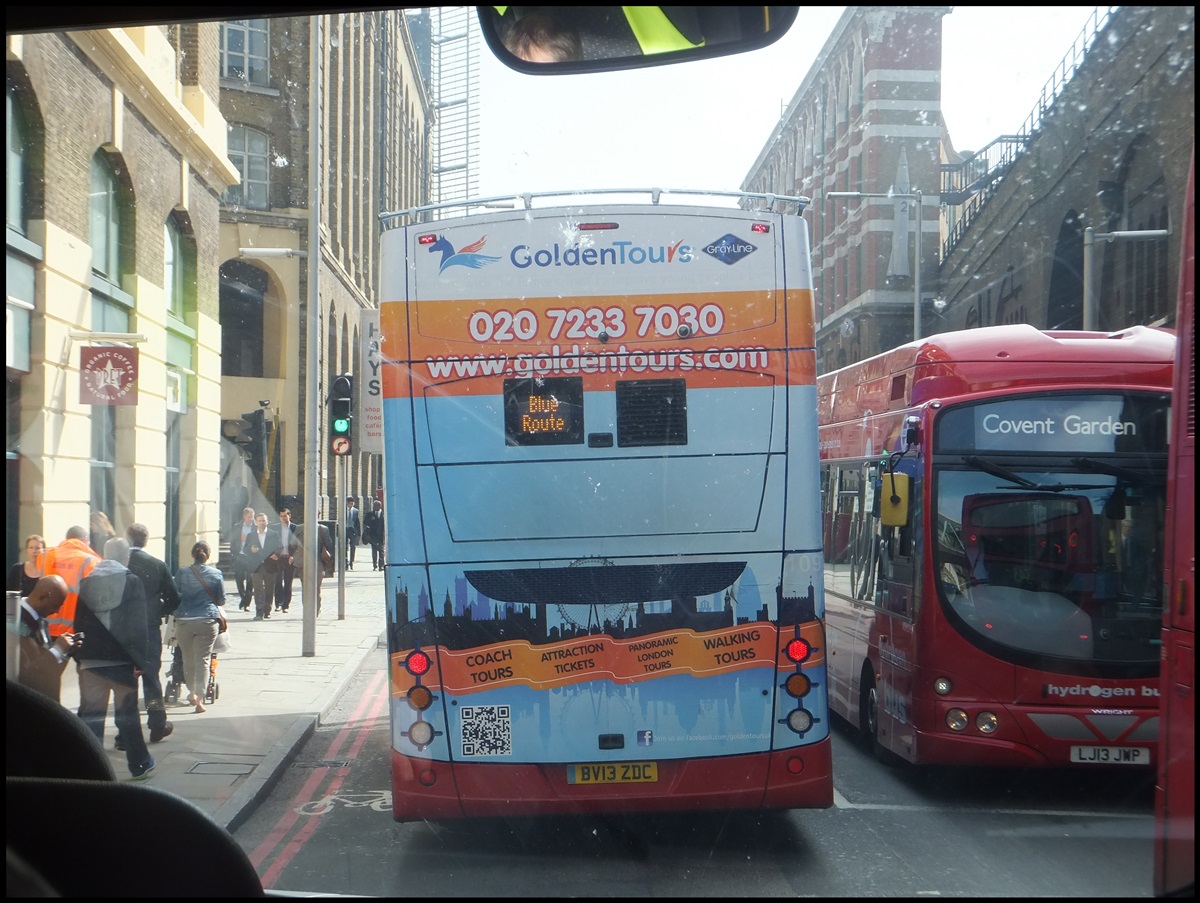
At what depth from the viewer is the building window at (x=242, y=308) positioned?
23888 millimetres

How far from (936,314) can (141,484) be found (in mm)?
7162

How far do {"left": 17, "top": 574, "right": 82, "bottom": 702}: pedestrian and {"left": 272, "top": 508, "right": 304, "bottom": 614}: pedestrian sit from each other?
Result: 1213 centimetres

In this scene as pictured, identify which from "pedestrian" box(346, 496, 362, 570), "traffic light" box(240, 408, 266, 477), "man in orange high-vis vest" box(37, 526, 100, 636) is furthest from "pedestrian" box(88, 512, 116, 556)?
"pedestrian" box(346, 496, 362, 570)

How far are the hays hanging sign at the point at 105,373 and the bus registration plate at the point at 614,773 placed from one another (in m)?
4.81

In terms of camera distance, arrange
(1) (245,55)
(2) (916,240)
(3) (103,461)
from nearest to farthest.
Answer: (2) (916,240), (1) (245,55), (3) (103,461)

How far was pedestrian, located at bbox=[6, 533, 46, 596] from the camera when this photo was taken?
14.4 ft

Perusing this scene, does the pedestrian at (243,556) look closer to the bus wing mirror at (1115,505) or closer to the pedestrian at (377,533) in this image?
the pedestrian at (377,533)

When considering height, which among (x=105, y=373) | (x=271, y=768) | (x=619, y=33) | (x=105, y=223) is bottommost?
→ (x=271, y=768)

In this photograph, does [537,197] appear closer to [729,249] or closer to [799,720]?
[729,249]

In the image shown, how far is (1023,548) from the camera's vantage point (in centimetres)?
691

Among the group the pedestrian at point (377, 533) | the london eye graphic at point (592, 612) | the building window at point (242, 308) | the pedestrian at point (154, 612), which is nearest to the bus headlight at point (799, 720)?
the london eye graphic at point (592, 612)

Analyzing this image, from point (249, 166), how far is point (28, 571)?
18.2m

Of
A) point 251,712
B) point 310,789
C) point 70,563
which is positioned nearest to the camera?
point 70,563

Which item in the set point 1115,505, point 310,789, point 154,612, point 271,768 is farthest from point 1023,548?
point 154,612
